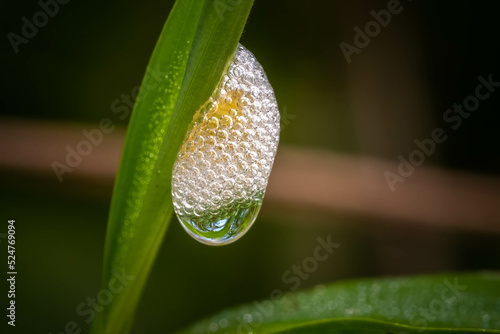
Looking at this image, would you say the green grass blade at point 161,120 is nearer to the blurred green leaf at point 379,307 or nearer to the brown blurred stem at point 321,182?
the blurred green leaf at point 379,307

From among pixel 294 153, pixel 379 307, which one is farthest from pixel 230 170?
pixel 294 153

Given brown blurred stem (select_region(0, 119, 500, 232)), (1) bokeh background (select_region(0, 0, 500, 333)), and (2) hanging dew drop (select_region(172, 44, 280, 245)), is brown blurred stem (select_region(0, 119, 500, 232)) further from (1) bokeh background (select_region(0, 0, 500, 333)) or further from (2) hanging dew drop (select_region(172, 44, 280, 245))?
(2) hanging dew drop (select_region(172, 44, 280, 245))

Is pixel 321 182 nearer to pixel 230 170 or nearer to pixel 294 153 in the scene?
pixel 294 153

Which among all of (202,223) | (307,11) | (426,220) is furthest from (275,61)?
(202,223)

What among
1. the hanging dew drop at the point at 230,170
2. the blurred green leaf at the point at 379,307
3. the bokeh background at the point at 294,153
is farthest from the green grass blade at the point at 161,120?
the bokeh background at the point at 294,153

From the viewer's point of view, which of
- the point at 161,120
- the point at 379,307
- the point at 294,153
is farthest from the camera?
the point at 294,153

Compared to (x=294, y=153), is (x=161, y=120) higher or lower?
lower

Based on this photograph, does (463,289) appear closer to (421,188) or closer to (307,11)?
(421,188)
